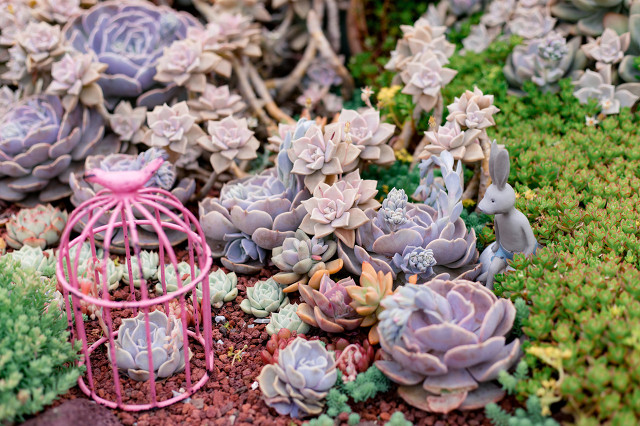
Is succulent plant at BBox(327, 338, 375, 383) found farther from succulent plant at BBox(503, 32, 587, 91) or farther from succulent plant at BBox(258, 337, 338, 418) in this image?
succulent plant at BBox(503, 32, 587, 91)

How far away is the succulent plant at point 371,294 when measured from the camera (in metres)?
2.29

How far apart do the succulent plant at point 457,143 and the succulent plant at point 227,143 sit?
993mm

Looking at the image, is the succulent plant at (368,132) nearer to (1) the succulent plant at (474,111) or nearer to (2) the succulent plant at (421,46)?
(1) the succulent plant at (474,111)

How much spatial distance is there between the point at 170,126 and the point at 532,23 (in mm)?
2372

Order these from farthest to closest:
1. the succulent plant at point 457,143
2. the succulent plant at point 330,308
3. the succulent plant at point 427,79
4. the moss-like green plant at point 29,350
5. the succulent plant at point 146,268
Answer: the succulent plant at point 427,79
the succulent plant at point 146,268
the succulent plant at point 457,143
the succulent plant at point 330,308
the moss-like green plant at point 29,350

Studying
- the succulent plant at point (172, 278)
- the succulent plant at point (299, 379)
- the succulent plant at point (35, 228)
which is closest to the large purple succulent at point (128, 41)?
the succulent plant at point (35, 228)

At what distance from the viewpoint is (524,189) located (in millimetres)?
2824

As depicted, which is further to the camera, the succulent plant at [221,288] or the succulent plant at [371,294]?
the succulent plant at [221,288]

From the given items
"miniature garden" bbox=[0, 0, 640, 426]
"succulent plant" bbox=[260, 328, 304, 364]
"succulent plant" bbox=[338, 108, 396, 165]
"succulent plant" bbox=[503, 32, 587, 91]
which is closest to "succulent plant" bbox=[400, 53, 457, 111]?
"miniature garden" bbox=[0, 0, 640, 426]

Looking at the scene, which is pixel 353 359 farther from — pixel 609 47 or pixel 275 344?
pixel 609 47

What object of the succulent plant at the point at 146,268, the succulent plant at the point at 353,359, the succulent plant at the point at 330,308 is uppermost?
the succulent plant at the point at 330,308

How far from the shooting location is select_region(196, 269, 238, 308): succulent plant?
2.75 metres

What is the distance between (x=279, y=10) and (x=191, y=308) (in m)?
2.91

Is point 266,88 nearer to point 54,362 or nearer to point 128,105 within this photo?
point 128,105
